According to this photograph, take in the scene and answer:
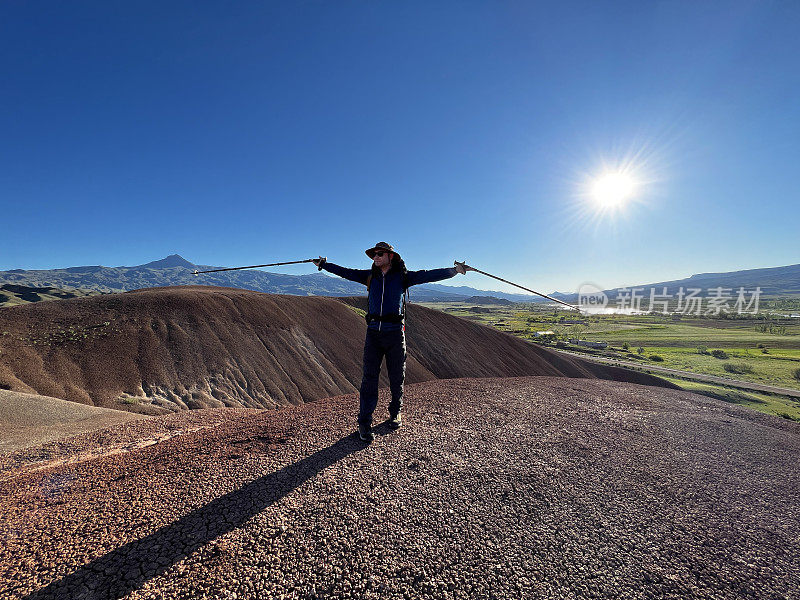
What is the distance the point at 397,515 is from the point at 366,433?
5.99 feet

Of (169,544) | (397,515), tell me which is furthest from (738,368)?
(169,544)

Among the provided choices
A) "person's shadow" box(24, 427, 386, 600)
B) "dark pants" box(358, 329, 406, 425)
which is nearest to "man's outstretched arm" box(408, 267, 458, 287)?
"dark pants" box(358, 329, 406, 425)

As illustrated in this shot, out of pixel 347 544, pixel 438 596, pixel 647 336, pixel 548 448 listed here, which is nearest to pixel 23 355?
pixel 347 544

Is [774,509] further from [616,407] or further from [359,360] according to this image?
[359,360]

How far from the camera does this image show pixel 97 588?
7.82ft

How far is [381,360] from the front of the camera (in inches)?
226

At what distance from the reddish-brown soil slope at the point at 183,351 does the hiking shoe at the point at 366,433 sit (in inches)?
430

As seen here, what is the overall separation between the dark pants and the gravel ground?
65cm

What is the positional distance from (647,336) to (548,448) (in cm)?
13450

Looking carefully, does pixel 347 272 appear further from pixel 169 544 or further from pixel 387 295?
pixel 169 544

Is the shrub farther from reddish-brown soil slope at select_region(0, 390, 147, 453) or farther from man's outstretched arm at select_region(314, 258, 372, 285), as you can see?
reddish-brown soil slope at select_region(0, 390, 147, 453)

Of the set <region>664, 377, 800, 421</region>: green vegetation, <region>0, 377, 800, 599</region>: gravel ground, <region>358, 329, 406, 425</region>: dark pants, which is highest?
<region>358, 329, 406, 425</region>: dark pants

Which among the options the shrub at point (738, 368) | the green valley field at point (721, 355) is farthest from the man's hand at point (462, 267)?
the shrub at point (738, 368)

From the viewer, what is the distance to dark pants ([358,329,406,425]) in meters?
5.63
